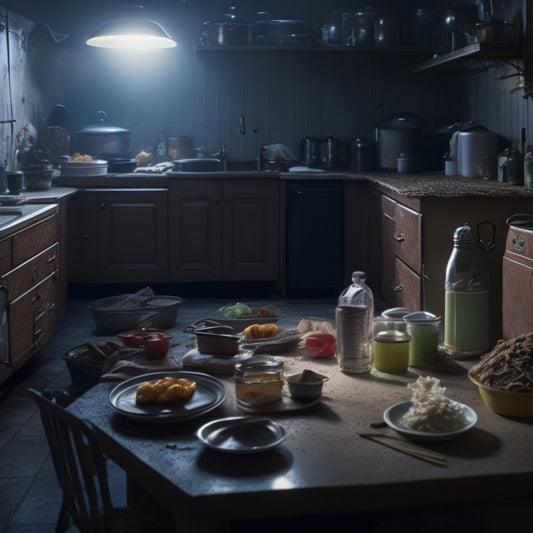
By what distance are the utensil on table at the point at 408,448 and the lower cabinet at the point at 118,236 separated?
4827mm

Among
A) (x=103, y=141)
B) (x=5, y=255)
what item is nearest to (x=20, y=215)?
(x=5, y=255)

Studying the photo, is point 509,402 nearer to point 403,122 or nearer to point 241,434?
point 241,434

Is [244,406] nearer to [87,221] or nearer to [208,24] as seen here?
[87,221]

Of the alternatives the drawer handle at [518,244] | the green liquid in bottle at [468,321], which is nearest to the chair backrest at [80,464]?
the green liquid in bottle at [468,321]

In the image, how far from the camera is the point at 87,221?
6.27m

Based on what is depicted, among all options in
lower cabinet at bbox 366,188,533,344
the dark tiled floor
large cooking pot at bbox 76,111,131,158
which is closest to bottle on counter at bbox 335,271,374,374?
the dark tiled floor

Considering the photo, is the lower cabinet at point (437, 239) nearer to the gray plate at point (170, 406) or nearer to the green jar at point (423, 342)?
the green jar at point (423, 342)

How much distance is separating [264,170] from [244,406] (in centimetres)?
486

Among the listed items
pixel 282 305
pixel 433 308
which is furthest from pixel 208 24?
pixel 433 308

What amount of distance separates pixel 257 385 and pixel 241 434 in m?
0.19

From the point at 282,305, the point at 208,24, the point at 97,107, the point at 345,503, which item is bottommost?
the point at 282,305

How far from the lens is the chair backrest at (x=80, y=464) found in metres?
1.57

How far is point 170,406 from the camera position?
181 cm

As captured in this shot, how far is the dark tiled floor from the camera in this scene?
286 centimetres
